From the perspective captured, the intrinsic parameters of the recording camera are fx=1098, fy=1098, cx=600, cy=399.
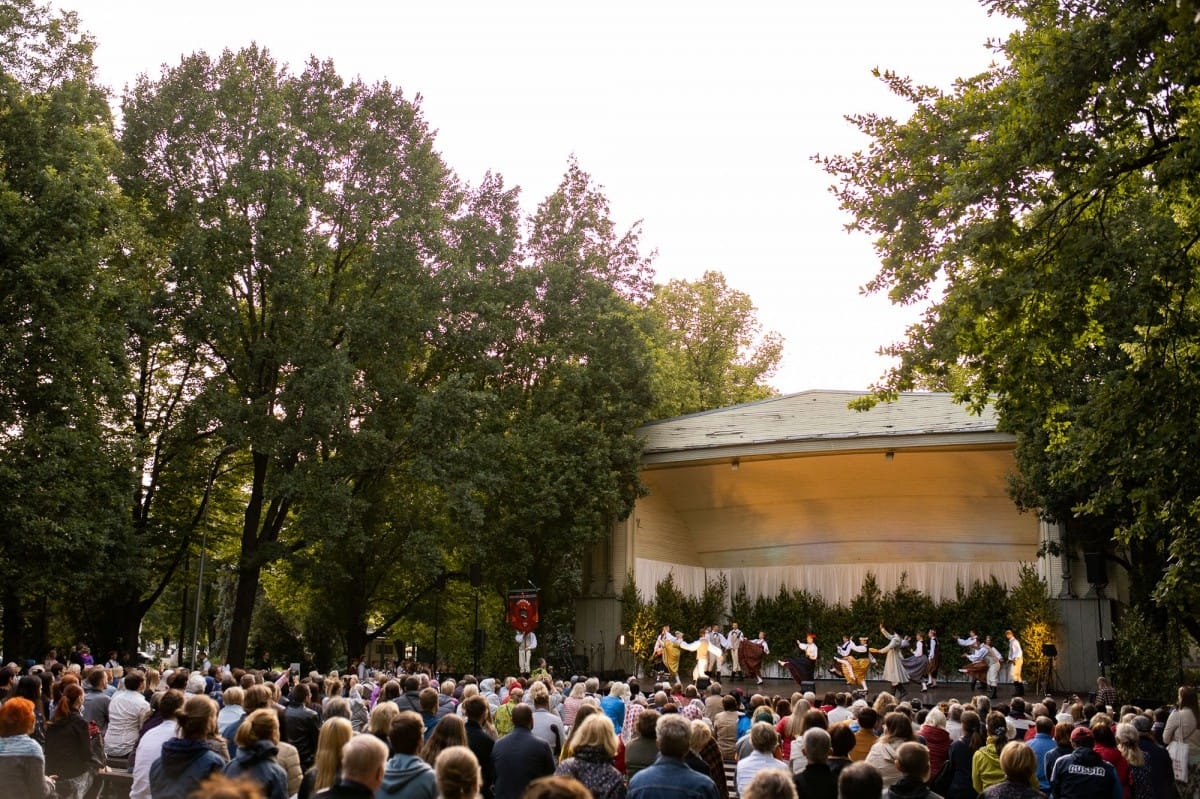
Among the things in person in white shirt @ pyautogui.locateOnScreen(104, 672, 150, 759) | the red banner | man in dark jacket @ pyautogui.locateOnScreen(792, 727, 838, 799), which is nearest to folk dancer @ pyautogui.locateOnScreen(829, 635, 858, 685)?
the red banner

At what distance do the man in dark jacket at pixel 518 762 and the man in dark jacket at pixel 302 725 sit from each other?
2.47 meters

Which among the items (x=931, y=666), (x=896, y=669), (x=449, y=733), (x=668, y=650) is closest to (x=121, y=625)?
(x=668, y=650)

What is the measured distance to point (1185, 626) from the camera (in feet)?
77.3

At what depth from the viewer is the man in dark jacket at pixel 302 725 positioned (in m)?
8.46

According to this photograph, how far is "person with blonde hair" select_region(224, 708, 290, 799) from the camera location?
542cm

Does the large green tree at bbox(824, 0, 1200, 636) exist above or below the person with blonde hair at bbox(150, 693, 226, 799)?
above

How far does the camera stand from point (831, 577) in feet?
103

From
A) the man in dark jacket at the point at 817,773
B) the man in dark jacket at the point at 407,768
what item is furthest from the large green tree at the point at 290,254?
the man in dark jacket at the point at 407,768

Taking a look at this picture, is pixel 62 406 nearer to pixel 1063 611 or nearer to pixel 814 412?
pixel 814 412

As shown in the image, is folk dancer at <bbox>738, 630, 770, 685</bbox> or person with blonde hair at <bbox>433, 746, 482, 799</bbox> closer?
person with blonde hair at <bbox>433, 746, 482, 799</bbox>

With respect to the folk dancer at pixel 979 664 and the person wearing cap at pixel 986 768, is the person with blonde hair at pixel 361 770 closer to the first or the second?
the person wearing cap at pixel 986 768

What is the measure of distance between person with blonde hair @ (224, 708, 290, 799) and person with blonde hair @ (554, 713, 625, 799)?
1461mm

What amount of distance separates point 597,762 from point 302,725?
11.6ft

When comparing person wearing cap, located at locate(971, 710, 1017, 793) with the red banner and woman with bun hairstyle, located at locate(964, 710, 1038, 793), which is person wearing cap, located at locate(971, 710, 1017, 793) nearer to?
woman with bun hairstyle, located at locate(964, 710, 1038, 793)
